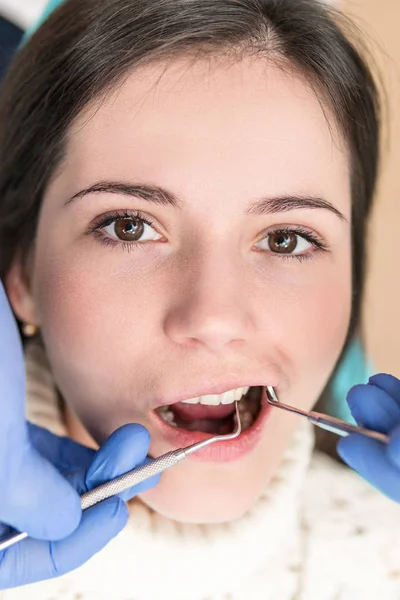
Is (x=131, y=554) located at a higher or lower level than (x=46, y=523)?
lower

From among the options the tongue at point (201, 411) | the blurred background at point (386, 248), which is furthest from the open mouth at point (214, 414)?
the blurred background at point (386, 248)

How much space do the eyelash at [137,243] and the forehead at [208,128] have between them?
6 centimetres

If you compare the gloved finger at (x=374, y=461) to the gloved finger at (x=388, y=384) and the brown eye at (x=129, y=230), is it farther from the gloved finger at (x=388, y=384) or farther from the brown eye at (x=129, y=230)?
the brown eye at (x=129, y=230)

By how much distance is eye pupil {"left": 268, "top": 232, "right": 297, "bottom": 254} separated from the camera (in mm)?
961

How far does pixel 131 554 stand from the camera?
3.53 feet

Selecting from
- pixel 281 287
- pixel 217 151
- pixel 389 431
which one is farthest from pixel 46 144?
pixel 389 431

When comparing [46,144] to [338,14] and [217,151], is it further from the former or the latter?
[338,14]

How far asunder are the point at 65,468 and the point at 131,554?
0.59ft

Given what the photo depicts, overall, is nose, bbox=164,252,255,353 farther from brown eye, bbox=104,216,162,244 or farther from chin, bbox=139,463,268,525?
chin, bbox=139,463,268,525

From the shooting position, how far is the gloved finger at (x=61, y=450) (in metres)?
1.03

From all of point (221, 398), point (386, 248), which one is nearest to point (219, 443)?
point (221, 398)

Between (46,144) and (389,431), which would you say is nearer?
(389,431)

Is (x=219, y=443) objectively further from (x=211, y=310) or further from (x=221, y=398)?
(x=211, y=310)

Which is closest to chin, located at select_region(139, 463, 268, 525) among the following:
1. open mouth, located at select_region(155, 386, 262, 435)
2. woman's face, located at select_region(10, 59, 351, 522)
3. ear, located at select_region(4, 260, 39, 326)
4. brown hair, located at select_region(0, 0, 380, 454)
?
woman's face, located at select_region(10, 59, 351, 522)
